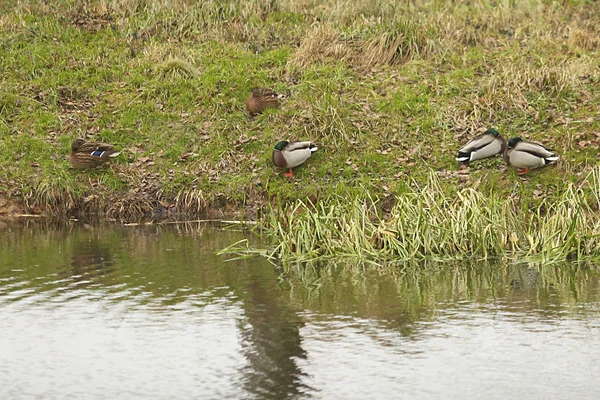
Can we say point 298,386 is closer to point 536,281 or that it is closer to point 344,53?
point 536,281

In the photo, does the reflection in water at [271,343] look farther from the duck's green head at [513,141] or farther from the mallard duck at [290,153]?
the duck's green head at [513,141]

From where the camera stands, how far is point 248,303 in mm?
9922

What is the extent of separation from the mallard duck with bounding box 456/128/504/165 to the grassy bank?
19 centimetres

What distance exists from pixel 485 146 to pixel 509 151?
17.2 inches

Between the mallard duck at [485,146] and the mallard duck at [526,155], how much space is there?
1.01ft

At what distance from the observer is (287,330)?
8875 millimetres

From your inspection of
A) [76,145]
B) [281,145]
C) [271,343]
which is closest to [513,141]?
[281,145]

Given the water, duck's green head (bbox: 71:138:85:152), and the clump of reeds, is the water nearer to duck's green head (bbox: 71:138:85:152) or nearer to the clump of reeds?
the clump of reeds

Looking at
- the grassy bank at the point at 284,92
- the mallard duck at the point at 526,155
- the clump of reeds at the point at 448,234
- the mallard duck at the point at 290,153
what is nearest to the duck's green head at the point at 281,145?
the mallard duck at the point at 290,153

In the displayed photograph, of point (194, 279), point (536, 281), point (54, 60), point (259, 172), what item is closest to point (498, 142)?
point (259, 172)

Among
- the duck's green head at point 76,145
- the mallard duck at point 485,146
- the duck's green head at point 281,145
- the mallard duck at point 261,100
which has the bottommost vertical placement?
the mallard duck at point 485,146

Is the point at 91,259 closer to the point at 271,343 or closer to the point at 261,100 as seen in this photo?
the point at 271,343

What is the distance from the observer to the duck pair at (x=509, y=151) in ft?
48.2

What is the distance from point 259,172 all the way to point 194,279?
5.07 m
